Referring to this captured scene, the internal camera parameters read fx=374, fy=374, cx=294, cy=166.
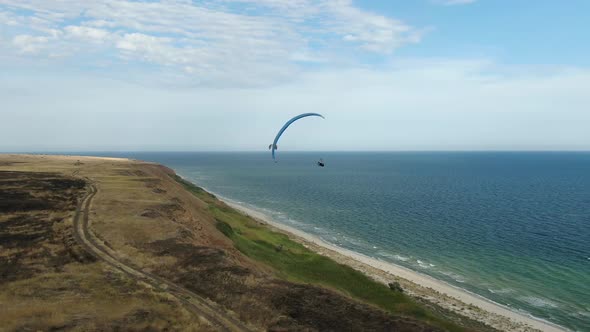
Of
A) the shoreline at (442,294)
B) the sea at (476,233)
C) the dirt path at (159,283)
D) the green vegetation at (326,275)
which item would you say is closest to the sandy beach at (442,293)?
the shoreline at (442,294)

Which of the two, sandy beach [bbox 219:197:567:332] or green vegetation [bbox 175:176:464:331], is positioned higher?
green vegetation [bbox 175:176:464:331]

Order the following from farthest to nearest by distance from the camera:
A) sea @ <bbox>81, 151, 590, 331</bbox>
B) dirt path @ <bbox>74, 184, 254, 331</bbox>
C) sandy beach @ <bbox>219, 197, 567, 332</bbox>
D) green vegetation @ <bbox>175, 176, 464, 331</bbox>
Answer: sea @ <bbox>81, 151, 590, 331</bbox> < sandy beach @ <bbox>219, 197, 567, 332</bbox> < green vegetation @ <bbox>175, 176, 464, 331</bbox> < dirt path @ <bbox>74, 184, 254, 331</bbox>

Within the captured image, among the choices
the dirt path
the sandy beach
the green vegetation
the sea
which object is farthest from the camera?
the sea

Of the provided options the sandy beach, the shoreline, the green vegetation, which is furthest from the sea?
the green vegetation

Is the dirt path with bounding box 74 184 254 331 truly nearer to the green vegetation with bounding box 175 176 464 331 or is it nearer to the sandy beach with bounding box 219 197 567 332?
the green vegetation with bounding box 175 176 464 331

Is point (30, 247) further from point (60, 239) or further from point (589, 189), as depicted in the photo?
point (589, 189)

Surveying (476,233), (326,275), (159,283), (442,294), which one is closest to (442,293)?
(442,294)

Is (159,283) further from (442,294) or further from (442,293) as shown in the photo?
(442,293)

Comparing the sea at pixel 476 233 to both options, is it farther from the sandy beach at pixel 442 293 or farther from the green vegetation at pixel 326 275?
the green vegetation at pixel 326 275
